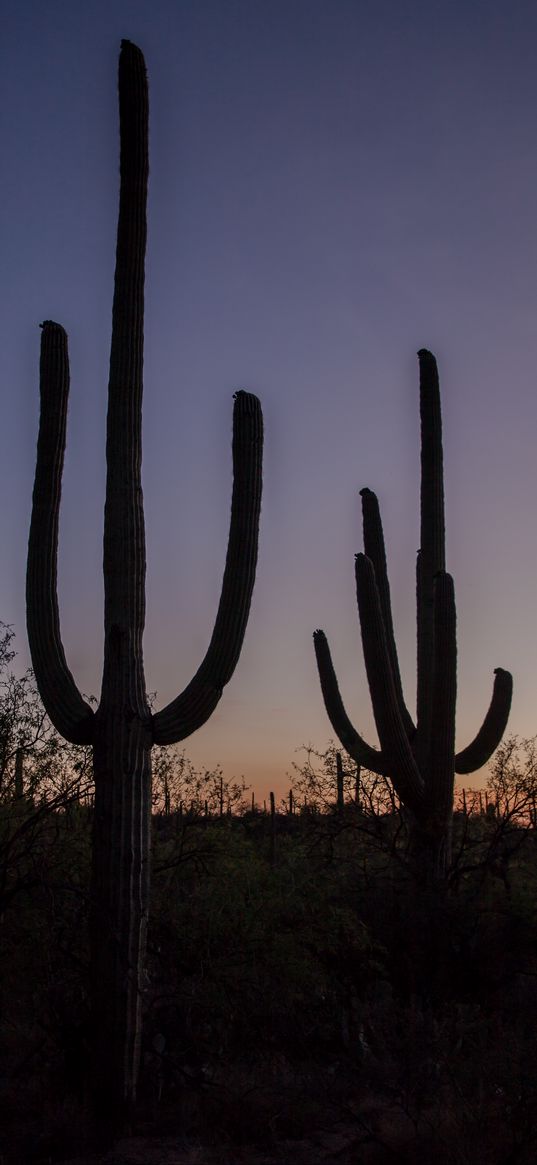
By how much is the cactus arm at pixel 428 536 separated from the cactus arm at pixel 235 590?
6134 millimetres

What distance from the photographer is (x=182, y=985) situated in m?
11.5

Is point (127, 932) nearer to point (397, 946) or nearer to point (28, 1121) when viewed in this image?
point (28, 1121)

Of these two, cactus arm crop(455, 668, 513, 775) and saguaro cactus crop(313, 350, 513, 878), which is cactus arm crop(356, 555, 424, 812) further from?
cactus arm crop(455, 668, 513, 775)

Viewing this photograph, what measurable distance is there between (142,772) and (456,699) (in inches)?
260

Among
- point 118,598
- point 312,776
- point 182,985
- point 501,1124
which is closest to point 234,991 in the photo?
point 182,985

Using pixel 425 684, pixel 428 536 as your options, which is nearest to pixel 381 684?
pixel 425 684

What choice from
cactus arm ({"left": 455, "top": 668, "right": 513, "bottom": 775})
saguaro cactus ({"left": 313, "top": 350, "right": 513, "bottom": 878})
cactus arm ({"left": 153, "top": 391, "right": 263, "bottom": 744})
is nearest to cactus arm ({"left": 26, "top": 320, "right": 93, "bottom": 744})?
cactus arm ({"left": 153, "top": 391, "right": 263, "bottom": 744})

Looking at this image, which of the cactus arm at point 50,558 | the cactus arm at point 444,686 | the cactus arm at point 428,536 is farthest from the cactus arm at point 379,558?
the cactus arm at point 50,558

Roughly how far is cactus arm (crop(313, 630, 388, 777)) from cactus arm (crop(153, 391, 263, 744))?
7737mm

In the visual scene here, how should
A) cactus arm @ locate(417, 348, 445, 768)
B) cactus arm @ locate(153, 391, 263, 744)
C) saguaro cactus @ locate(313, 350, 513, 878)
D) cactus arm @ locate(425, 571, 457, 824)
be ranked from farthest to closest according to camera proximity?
cactus arm @ locate(417, 348, 445, 768) < saguaro cactus @ locate(313, 350, 513, 878) < cactus arm @ locate(425, 571, 457, 824) < cactus arm @ locate(153, 391, 263, 744)

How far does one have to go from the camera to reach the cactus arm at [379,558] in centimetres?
1638

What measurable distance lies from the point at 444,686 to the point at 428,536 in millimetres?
2771

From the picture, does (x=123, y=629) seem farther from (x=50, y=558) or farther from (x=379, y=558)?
(x=379, y=558)

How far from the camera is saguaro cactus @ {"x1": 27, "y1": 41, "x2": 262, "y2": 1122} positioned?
28.2 ft
